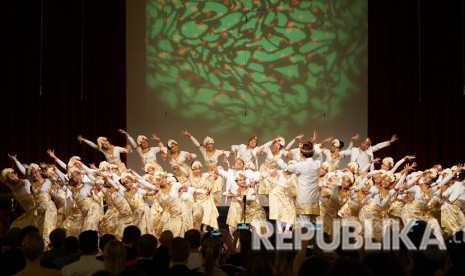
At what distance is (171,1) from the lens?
14.8 meters

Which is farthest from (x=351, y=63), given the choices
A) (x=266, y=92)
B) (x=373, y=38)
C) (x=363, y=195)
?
(x=363, y=195)

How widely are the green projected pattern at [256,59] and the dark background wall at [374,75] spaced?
0.56m

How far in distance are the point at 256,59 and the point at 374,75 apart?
7.14ft

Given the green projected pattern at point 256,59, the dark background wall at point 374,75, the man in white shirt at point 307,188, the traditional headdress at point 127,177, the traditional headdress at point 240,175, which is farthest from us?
the green projected pattern at point 256,59

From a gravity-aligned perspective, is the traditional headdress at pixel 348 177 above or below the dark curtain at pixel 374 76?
below

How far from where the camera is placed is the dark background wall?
1410 centimetres

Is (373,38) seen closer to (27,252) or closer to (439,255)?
(439,255)

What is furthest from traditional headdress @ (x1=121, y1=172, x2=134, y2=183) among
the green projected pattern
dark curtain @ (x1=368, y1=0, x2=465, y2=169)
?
dark curtain @ (x1=368, y1=0, x2=465, y2=169)

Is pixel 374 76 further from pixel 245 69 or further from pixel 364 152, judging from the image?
pixel 245 69

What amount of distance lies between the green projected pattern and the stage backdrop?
0.02 m

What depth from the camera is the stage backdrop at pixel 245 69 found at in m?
14.6

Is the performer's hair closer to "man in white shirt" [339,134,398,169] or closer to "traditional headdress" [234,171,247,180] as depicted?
"traditional headdress" [234,171,247,180]

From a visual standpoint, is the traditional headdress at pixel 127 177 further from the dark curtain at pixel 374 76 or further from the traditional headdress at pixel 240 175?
the dark curtain at pixel 374 76

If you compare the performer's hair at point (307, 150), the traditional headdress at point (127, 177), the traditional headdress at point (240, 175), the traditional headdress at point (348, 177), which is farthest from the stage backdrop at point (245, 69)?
the performer's hair at point (307, 150)
